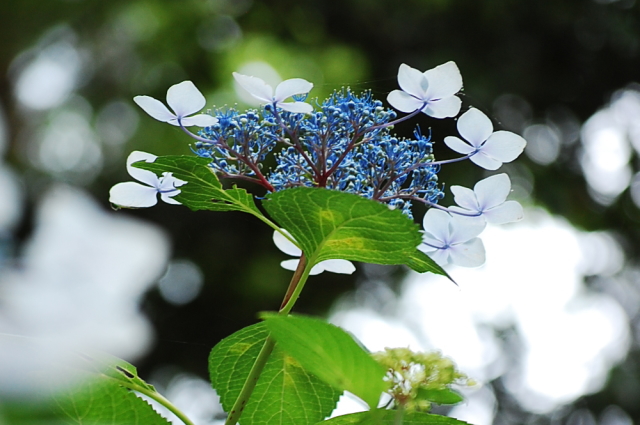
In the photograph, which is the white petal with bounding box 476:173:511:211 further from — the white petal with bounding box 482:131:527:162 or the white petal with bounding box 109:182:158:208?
the white petal with bounding box 109:182:158:208

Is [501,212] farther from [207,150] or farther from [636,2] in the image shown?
[636,2]

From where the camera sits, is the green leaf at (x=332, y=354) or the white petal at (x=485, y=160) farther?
the white petal at (x=485, y=160)

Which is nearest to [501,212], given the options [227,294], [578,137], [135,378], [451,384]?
[451,384]

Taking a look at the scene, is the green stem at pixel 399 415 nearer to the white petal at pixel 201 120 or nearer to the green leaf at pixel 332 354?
the green leaf at pixel 332 354

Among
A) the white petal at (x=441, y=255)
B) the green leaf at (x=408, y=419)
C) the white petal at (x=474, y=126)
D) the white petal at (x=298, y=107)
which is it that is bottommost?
the green leaf at (x=408, y=419)

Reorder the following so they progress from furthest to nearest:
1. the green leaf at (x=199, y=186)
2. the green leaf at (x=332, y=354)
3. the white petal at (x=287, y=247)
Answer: the white petal at (x=287, y=247), the green leaf at (x=199, y=186), the green leaf at (x=332, y=354)

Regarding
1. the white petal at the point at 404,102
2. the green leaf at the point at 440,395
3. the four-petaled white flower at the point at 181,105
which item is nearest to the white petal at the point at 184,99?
the four-petaled white flower at the point at 181,105

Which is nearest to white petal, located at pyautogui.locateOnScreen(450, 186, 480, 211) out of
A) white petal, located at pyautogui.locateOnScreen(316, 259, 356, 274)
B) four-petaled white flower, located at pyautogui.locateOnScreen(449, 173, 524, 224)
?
four-petaled white flower, located at pyautogui.locateOnScreen(449, 173, 524, 224)
